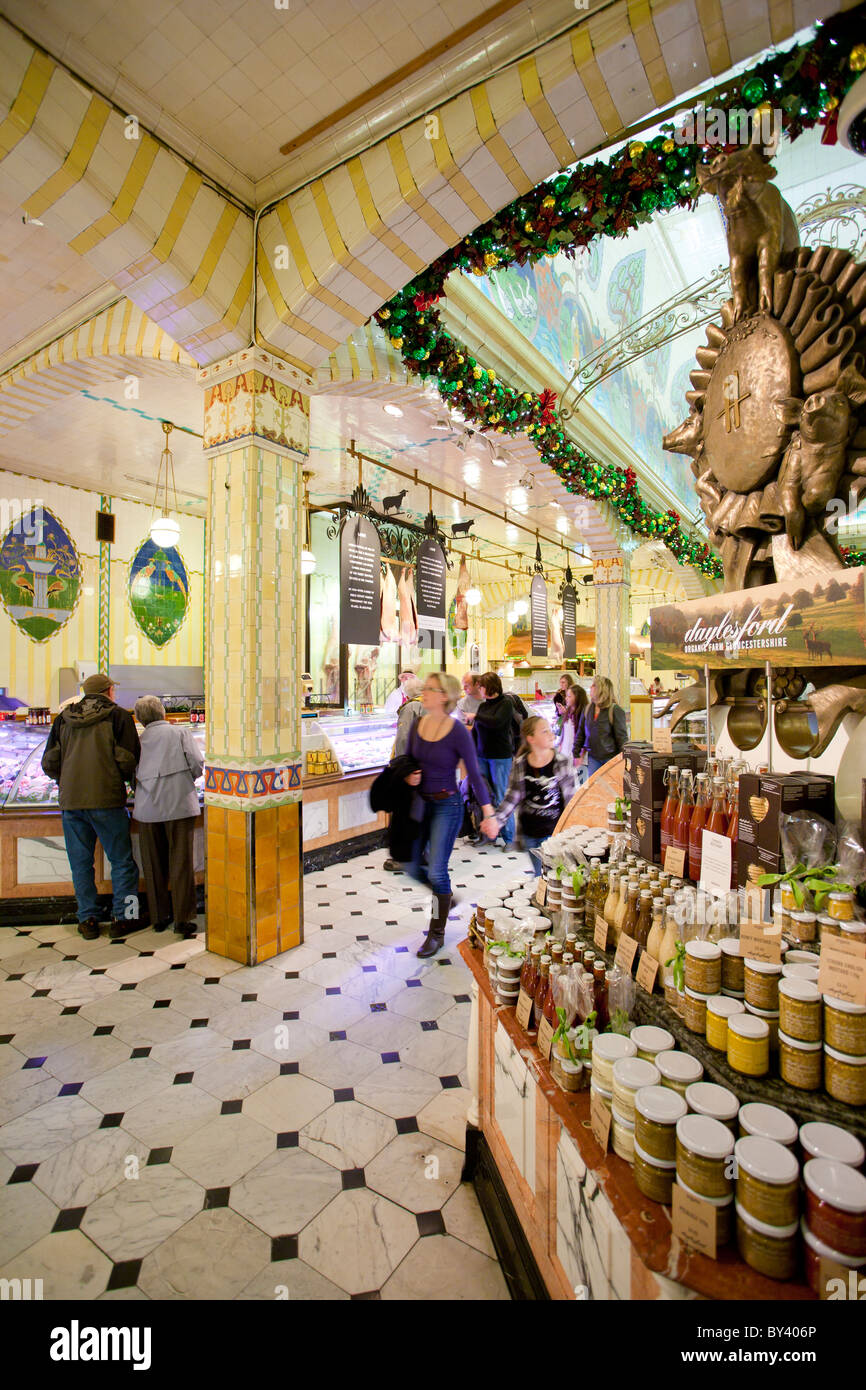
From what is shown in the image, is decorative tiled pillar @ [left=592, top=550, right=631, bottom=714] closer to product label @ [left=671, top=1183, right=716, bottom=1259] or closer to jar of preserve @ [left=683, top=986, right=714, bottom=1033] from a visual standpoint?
jar of preserve @ [left=683, top=986, right=714, bottom=1033]

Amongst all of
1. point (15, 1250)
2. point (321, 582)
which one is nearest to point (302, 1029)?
point (15, 1250)

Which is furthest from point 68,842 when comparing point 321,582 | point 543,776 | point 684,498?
point 684,498

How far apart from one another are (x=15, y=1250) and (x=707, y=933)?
2.46 metres

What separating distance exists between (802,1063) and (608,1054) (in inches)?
15.5

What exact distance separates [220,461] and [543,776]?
3.15 metres

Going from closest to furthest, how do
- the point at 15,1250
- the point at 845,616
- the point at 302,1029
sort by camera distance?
the point at 845,616, the point at 15,1250, the point at 302,1029

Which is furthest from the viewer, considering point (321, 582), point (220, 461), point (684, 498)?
point (684, 498)

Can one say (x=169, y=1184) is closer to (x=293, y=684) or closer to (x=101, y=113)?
(x=293, y=684)

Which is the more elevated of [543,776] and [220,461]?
[220,461]

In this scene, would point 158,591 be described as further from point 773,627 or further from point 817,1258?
point 817,1258

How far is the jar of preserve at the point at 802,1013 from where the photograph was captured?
4.06ft

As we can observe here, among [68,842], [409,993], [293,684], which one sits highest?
[293,684]

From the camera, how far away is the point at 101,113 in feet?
10.0

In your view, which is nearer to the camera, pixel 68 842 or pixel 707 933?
pixel 707 933
